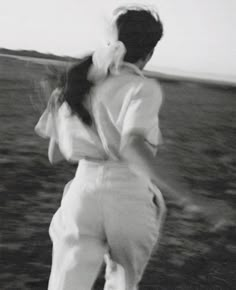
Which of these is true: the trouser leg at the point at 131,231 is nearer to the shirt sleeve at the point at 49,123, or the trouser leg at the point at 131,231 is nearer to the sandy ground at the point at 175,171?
the shirt sleeve at the point at 49,123

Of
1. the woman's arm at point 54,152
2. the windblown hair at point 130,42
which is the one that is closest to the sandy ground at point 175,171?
the woman's arm at point 54,152

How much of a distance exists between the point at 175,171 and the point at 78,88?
39.4 inches

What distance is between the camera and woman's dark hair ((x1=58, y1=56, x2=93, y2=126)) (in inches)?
39.4

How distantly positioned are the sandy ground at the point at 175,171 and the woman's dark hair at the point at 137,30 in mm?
837

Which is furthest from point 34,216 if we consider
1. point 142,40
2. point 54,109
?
point 142,40

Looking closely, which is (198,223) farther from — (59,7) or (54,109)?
(54,109)

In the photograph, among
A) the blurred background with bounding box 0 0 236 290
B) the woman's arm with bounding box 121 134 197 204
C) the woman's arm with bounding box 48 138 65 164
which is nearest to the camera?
the woman's arm with bounding box 121 134 197 204

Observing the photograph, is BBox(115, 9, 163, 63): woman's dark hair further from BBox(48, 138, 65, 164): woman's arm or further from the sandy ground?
the sandy ground

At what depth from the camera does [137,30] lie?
1018 millimetres

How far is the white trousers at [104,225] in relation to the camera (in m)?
0.99

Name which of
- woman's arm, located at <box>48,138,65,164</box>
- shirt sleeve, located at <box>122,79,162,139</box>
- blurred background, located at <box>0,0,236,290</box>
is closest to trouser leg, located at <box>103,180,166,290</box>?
shirt sleeve, located at <box>122,79,162,139</box>

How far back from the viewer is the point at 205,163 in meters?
2.29

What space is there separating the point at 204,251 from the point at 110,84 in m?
1.28

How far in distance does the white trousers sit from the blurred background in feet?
2.36
